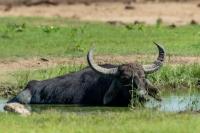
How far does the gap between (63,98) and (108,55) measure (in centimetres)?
434

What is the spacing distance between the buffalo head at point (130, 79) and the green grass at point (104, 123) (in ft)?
4.45

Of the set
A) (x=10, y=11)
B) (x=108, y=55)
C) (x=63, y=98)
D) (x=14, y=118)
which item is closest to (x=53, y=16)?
(x=10, y=11)

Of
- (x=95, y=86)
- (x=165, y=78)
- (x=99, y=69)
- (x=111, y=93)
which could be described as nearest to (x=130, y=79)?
(x=111, y=93)

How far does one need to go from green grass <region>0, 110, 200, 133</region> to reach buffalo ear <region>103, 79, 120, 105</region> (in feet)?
5.82

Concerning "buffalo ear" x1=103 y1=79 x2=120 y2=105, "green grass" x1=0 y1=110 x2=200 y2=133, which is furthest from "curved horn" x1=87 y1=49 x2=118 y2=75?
"green grass" x1=0 y1=110 x2=200 y2=133

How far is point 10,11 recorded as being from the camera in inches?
1180

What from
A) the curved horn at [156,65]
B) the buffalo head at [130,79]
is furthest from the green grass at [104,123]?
the curved horn at [156,65]

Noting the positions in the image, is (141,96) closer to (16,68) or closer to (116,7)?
(16,68)

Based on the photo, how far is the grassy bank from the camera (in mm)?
15499

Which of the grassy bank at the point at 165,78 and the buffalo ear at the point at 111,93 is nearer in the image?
the buffalo ear at the point at 111,93

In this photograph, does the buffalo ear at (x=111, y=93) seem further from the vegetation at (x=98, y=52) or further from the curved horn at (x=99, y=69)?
the vegetation at (x=98, y=52)

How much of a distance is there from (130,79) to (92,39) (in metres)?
7.58

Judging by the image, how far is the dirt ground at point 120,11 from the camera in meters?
28.4

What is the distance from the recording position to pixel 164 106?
1333 centimetres
